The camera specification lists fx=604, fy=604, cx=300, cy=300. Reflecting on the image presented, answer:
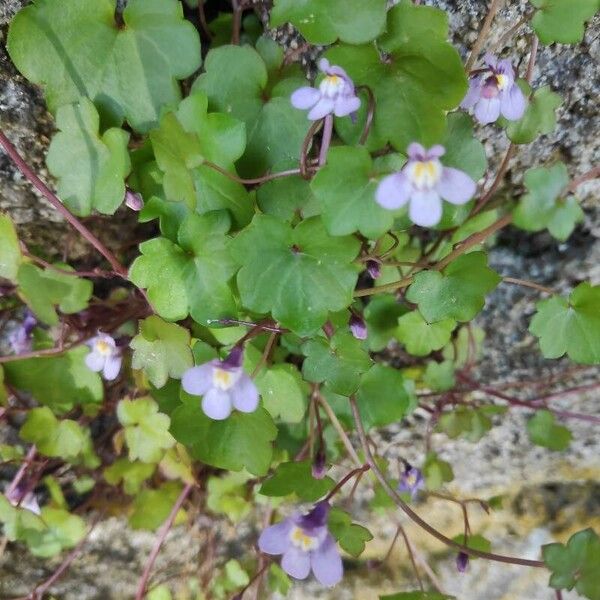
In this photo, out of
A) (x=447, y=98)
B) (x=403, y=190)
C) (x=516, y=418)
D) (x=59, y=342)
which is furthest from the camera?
(x=516, y=418)

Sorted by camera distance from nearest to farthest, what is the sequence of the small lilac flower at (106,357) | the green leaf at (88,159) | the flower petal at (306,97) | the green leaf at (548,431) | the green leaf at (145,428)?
the flower petal at (306,97) < the green leaf at (88,159) < the small lilac flower at (106,357) < the green leaf at (145,428) < the green leaf at (548,431)

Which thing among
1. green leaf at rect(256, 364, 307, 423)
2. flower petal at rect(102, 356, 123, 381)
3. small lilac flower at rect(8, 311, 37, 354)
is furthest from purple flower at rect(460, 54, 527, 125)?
small lilac flower at rect(8, 311, 37, 354)

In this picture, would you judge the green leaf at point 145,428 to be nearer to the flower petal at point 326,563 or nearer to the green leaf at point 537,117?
the flower petal at point 326,563

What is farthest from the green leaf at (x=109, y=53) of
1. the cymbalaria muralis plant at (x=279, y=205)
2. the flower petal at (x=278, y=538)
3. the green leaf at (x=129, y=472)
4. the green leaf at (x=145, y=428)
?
the green leaf at (x=129, y=472)

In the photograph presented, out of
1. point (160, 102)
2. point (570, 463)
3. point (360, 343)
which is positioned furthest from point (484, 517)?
point (160, 102)

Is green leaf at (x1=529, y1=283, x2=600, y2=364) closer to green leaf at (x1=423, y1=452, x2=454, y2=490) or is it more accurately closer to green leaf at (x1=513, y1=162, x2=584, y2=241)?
green leaf at (x1=513, y1=162, x2=584, y2=241)

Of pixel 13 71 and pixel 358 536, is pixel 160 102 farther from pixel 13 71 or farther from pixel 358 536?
Answer: pixel 358 536

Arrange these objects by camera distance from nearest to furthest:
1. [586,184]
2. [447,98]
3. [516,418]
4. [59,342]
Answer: [447,98] < [59,342] < [586,184] < [516,418]
